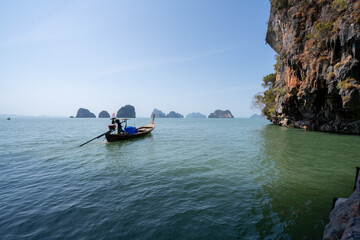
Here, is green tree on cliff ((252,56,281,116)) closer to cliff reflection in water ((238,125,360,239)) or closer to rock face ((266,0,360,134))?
rock face ((266,0,360,134))

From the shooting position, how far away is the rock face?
62.8 ft

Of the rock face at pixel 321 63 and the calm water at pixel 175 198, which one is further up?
the rock face at pixel 321 63

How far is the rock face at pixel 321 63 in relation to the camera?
62.8 feet

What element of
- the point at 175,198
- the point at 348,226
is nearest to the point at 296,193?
the point at 348,226

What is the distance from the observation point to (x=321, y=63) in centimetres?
2352

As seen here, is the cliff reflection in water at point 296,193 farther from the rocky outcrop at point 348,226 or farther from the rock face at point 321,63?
the rock face at point 321,63

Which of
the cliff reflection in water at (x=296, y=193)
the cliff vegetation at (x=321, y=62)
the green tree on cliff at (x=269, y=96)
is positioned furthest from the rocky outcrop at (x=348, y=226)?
the green tree on cliff at (x=269, y=96)

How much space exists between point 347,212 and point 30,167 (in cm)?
1666

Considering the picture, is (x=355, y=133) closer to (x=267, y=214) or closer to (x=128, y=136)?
(x=267, y=214)

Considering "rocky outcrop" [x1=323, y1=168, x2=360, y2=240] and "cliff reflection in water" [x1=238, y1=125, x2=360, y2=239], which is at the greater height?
"rocky outcrop" [x1=323, y1=168, x2=360, y2=240]

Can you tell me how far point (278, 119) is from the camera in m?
47.2

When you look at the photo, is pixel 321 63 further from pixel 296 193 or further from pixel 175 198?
pixel 175 198

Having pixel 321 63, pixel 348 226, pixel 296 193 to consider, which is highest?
pixel 321 63

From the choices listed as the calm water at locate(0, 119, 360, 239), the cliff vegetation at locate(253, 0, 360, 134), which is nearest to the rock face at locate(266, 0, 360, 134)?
the cliff vegetation at locate(253, 0, 360, 134)
